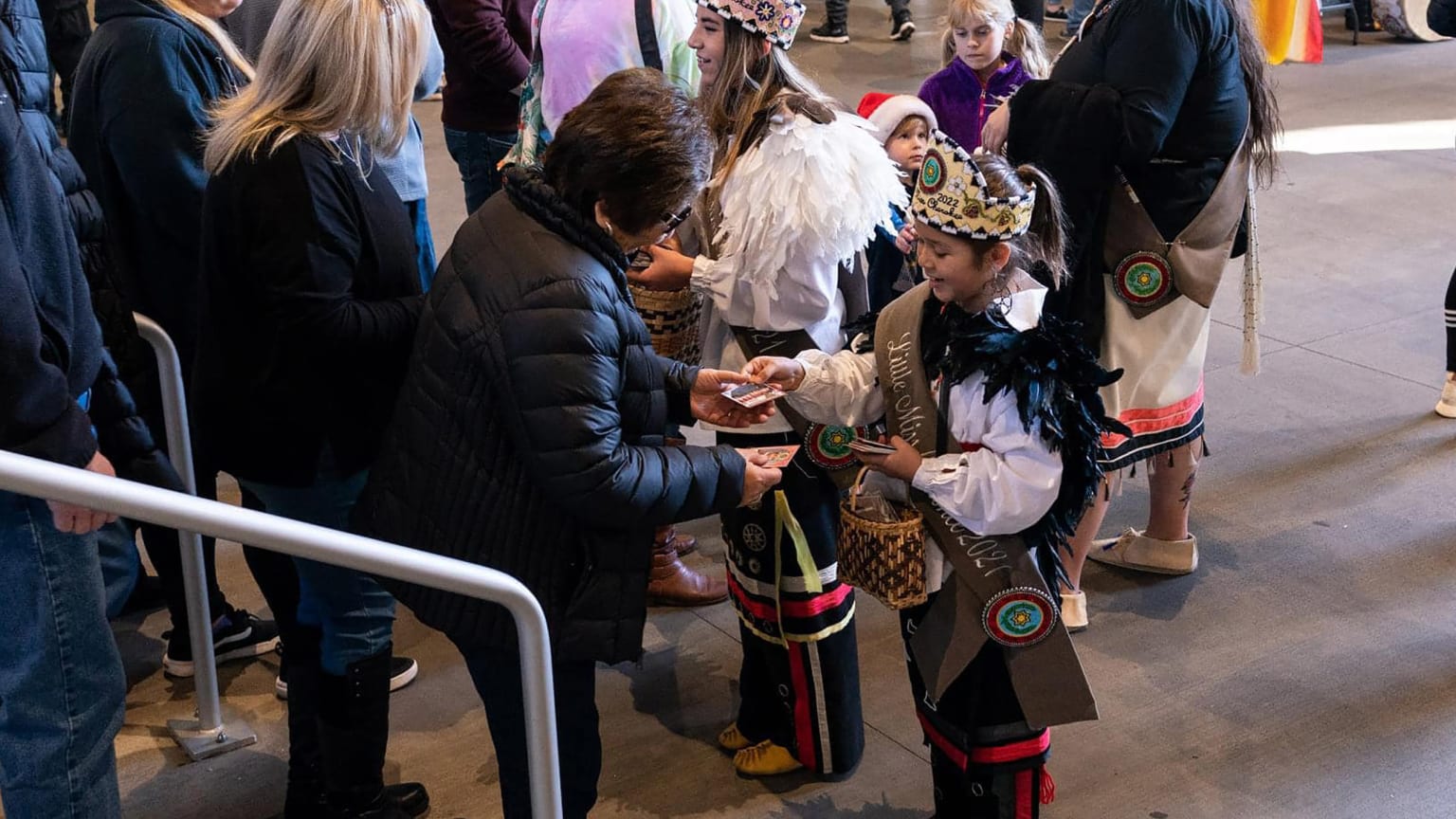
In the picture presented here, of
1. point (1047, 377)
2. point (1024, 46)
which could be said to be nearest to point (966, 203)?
point (1047, 377)

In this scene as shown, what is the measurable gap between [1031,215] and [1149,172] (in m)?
1.05

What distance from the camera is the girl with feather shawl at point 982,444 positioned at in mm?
2266

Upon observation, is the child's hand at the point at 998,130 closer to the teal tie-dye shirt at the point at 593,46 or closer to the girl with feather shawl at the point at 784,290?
the girl with feather shawl at the point at 784,290

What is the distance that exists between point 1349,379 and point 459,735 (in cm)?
333

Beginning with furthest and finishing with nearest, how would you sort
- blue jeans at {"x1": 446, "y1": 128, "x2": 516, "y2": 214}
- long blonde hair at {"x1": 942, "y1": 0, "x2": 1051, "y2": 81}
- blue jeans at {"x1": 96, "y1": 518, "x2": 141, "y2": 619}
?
1. blue jeans at {"x1": 446, "y1": 128, "x2": 516, "y2": 214}
2. long blonde hair at {"x1": 942, "y1": 0, "x2": 1051, "y2": 81}
3. blue jeans at {"x1": 96, "y1": 518, "x2": 141, "y2": 619}

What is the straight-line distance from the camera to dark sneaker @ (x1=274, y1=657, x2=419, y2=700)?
329 centimetres

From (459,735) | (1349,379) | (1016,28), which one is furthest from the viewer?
(1349,379)

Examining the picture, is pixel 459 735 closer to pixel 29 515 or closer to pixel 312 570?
pixel 312 570

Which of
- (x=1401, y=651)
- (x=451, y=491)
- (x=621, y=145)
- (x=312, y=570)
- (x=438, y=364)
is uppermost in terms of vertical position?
(x=621, y=145)

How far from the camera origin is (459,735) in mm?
3164

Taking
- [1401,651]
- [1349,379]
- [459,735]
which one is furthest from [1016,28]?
[459,735]

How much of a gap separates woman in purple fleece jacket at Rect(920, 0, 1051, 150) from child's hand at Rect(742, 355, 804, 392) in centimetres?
200

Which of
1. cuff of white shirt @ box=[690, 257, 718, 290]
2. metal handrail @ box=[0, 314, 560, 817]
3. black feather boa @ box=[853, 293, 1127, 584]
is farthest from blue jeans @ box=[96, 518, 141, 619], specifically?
black feather boa @ box=[853, 293, 1127, 584]

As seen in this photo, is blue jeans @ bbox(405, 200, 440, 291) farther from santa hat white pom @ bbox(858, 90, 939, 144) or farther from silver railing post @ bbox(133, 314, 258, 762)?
santa hat white pom @ bbox(858, 90, 939, 144)
